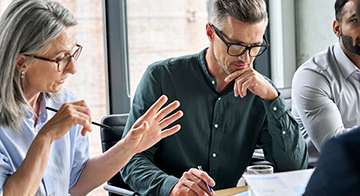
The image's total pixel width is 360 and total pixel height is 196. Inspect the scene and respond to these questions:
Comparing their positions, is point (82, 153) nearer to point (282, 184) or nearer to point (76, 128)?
point (76, 128)

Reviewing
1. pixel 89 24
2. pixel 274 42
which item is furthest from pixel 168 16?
pixel 274 42

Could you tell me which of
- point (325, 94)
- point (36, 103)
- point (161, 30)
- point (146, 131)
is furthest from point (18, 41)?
point (161, 30)

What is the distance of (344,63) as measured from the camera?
90.9 inches

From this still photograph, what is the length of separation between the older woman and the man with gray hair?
332 mm

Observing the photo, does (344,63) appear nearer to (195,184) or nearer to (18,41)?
(195,184)

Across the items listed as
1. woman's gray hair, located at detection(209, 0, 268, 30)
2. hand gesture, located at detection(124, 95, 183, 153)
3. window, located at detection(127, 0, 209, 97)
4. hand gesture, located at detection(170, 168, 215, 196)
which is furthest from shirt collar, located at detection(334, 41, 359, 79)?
window, located at detection(127, 0, 209, 97)

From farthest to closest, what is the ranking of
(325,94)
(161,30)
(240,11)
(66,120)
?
(161,30)
(325,94)
(240,11)
(66,120)

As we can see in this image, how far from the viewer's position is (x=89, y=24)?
3.48m

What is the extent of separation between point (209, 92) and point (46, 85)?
2.52 feet

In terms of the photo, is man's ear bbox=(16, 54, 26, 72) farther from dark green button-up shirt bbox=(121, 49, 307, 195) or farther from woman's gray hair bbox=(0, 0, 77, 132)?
dark green button-up shirt bbox=(121, 49, 307, 195)

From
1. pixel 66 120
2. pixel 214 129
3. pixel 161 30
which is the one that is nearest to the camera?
pixel 66 120

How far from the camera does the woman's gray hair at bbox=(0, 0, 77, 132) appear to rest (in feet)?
4.75

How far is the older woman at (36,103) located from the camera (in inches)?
55.7

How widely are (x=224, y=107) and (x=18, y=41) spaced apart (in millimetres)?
931
